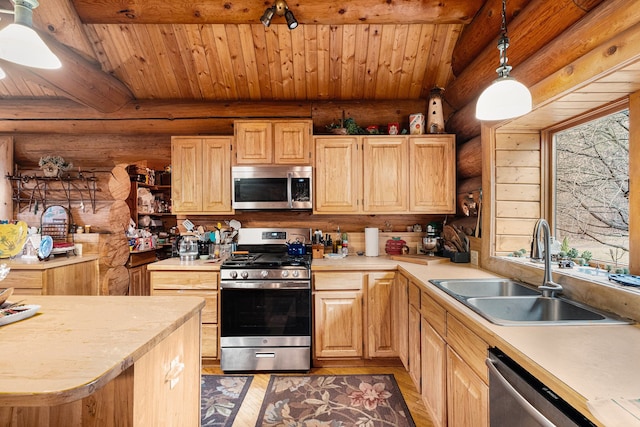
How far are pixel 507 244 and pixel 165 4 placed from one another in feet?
10.6

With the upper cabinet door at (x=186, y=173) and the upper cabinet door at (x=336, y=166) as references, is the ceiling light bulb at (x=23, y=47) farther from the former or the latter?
the upper cabinet door at (x=336, y=166)

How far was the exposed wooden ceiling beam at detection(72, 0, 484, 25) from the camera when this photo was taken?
96.2 inches

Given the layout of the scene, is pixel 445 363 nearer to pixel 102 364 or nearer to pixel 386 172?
pixel 102 364

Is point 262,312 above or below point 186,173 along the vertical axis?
below

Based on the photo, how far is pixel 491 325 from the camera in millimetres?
1222

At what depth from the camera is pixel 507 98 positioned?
142cm

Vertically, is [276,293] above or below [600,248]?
below

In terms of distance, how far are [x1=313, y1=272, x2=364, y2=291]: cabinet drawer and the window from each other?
1521 millimetres

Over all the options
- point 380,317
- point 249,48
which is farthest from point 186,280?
point 249,48

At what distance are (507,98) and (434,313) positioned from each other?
1.22m

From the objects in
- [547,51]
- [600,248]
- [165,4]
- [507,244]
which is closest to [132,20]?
[165,4]

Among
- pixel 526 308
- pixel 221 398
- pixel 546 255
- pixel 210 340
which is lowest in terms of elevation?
pixel 221 398

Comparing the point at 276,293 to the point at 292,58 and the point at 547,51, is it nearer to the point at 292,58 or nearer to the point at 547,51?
the point at 292,58

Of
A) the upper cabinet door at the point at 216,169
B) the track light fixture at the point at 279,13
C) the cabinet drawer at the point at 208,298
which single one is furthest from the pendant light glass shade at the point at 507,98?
the cabinet drawer at the point at 208,298
